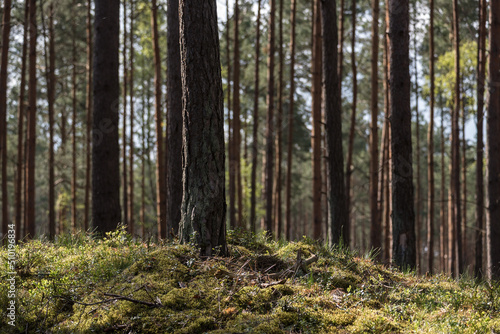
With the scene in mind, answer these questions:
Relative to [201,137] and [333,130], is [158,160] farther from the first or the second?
[201,137]

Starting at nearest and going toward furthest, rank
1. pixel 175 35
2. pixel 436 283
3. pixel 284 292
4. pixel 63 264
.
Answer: pixel 284 292 < pixel 63 264 < pixel 436 283 < pixel 175 35

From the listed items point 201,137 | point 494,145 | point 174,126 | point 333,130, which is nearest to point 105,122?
point 174,126

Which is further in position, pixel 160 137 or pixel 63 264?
pixel 160 137

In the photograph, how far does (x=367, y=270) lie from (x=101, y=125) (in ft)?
16.3

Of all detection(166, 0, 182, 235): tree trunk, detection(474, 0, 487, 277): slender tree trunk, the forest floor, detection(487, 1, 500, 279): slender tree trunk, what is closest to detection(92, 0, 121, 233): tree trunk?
detection(166, 0, 182, 235): tree trunk

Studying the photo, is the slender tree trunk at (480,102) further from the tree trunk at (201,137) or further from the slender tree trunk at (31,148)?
the slender tree trunk at (31,148)

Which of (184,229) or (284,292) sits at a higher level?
(184,229)

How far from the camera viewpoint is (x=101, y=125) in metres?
7.21

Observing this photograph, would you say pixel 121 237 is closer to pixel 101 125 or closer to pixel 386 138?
pixel 101 125

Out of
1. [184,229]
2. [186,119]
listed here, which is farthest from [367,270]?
[186,119]

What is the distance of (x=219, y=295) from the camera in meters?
3.77

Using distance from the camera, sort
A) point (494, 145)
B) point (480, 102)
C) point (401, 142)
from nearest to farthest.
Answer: point (401, 142), point (494, 145), point (480, 102)

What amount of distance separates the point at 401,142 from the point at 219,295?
15.8 feet

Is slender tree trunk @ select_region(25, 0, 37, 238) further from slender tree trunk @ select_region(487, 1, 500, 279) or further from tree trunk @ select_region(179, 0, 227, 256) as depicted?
slender tree trunk @ select_region(487, 1, 500, 279)
